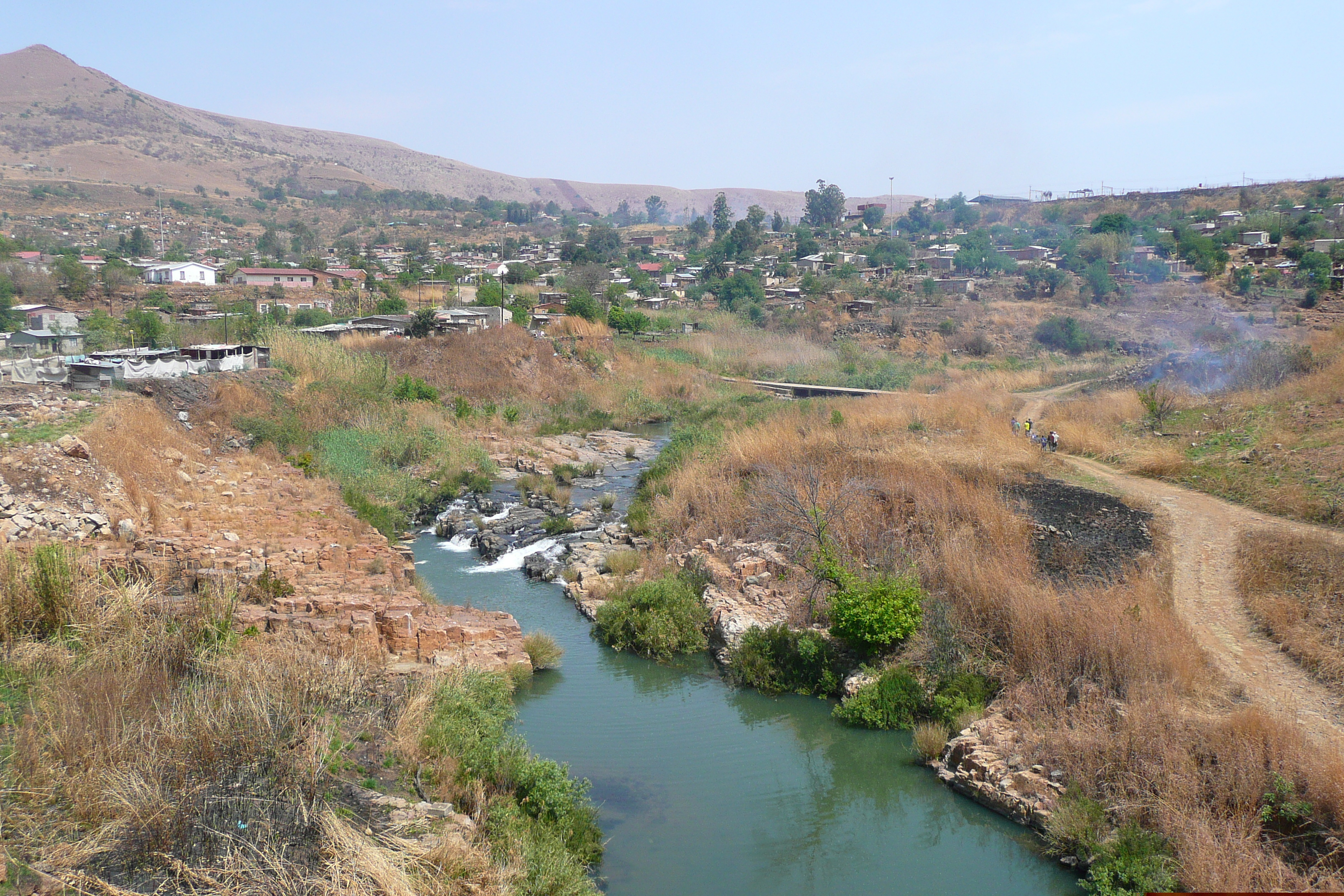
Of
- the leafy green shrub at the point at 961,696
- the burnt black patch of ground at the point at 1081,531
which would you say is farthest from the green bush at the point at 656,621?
the burnt black patch of ground at the point at 1081,531

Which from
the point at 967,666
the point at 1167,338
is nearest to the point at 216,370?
the point at 967,666

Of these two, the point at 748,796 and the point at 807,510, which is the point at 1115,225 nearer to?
the point at 807,510

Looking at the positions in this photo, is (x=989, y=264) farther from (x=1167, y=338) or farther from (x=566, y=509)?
(x=566, y=509)

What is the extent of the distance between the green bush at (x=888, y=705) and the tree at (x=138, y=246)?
68.0 m

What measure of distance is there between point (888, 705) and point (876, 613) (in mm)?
1335

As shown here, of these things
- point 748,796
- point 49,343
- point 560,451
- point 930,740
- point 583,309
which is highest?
point 583,309

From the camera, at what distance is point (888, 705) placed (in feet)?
39.5

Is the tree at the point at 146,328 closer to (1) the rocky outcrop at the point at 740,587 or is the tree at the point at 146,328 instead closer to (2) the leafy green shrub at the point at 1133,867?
(1) the rocky outcrop at the point at 740,587

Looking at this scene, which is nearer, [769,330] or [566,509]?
[566,509]

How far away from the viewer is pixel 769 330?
55.9 meters

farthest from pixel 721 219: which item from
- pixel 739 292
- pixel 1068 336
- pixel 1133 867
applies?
pixel 1133 867

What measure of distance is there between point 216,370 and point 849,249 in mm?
68679

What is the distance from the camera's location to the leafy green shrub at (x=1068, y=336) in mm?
45469

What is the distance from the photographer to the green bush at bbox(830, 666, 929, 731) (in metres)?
12.0
